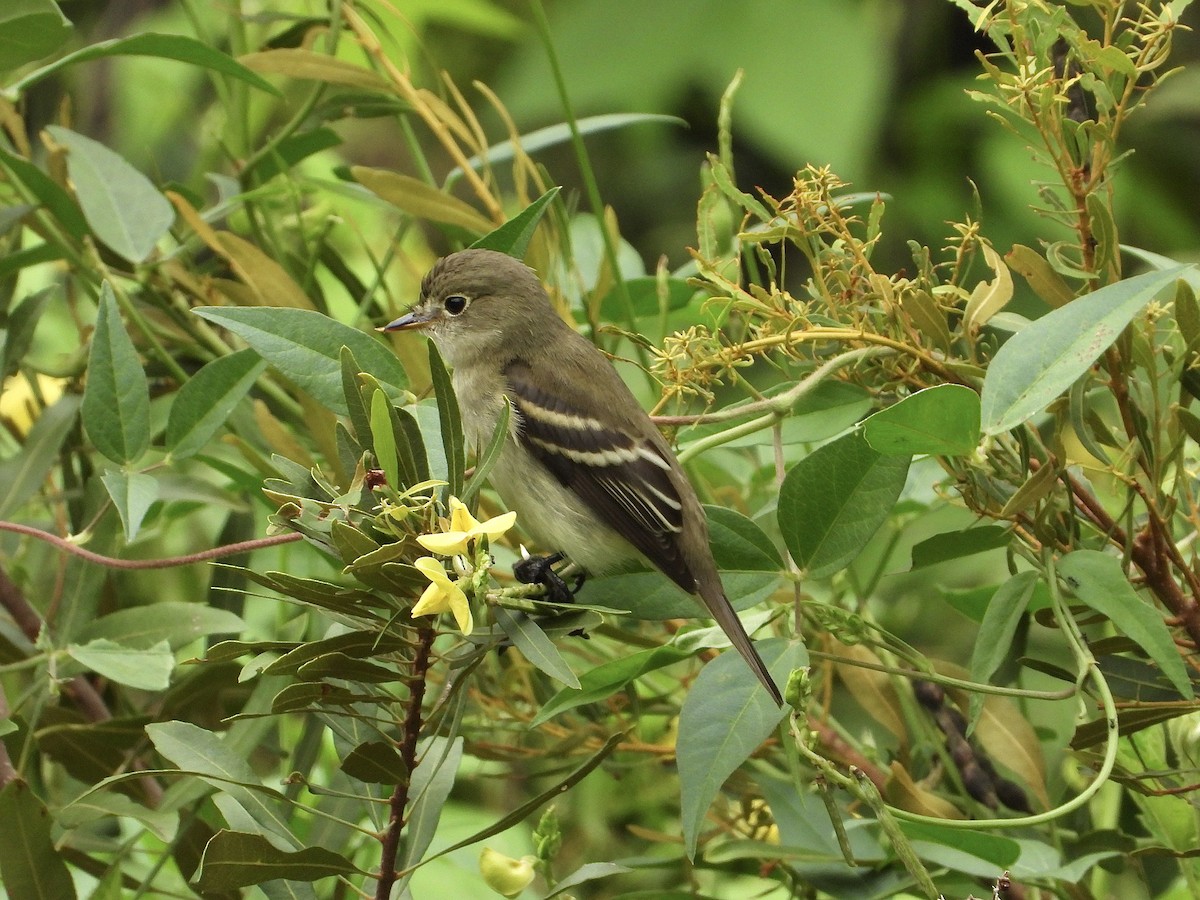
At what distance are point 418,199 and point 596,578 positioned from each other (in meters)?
0.57

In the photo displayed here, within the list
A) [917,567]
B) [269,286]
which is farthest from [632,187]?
[917,567]

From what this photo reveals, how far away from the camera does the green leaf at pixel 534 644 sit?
122 cm

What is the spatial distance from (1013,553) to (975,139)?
4.61m

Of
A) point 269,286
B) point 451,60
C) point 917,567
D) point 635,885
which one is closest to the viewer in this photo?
point 917,567

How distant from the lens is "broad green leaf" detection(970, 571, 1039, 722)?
1.37 meters

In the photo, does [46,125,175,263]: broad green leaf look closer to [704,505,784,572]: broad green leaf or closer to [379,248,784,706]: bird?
[379,248,784,706]: bird

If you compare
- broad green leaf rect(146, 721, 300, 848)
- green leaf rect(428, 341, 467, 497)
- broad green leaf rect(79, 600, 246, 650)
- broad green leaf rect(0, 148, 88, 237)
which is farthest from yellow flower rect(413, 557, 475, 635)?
broad green leaf rect(0, 148, 88, 237)

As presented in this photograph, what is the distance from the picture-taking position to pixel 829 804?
1.21m

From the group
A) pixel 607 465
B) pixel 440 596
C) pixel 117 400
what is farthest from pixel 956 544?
pixel 117 400

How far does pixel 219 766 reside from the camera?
1.31 meters

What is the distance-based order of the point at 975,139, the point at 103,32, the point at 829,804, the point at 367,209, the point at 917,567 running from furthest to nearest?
the point at 975,139 < the point at 103,32 < the point at 367,209 < the point at 917,567 < the point at 829,804

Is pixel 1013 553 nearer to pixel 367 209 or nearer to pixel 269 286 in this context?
pixel 269 286

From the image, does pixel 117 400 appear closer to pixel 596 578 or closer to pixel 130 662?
pixel 130 662

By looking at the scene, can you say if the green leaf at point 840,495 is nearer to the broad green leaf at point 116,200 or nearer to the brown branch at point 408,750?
the brown branch at point 408,750
